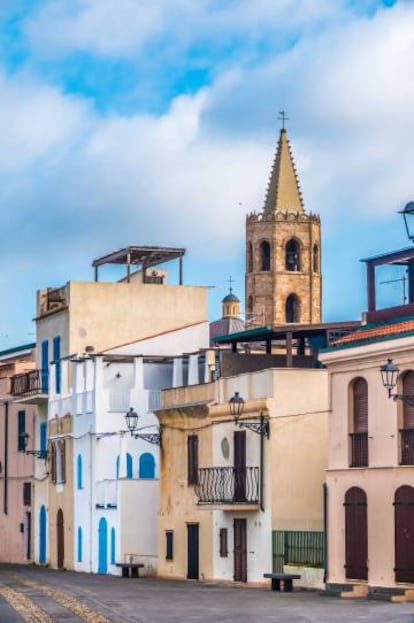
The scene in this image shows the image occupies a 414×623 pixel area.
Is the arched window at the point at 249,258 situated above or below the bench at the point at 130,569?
above

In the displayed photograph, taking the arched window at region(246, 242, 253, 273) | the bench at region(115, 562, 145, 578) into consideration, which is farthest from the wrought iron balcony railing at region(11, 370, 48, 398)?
the arched window at region(246, 242, 253, 273)

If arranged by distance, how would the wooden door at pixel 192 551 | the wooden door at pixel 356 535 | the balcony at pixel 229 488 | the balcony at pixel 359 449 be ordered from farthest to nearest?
the wooden door at pixel 192 551
the balcony at pixel 229 488
the balcony at pixel 359 449
the wooden door at pixel 356 535

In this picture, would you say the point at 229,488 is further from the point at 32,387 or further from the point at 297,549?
the point at 32,387

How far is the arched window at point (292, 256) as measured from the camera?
149 metres

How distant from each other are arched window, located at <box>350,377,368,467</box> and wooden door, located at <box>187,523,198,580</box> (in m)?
11.4

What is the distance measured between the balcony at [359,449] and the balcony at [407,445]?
158 centimetres

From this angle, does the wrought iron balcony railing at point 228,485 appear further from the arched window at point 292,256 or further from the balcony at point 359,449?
the arched window at point 292,256

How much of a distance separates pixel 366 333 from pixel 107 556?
20.4 metres

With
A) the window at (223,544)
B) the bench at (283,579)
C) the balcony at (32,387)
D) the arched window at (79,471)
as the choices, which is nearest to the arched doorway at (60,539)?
the arched window at (79,471)

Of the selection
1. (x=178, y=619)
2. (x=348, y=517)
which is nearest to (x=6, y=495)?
(x=348, y=517)

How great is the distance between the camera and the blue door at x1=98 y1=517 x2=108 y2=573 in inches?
2269

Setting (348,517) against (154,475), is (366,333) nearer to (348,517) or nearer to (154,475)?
(348,517)

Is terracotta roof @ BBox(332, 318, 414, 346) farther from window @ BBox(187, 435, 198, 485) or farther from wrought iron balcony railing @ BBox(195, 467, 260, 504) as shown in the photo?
window @ BBox(187, 435, 198, 485)

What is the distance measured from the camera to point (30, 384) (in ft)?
221
